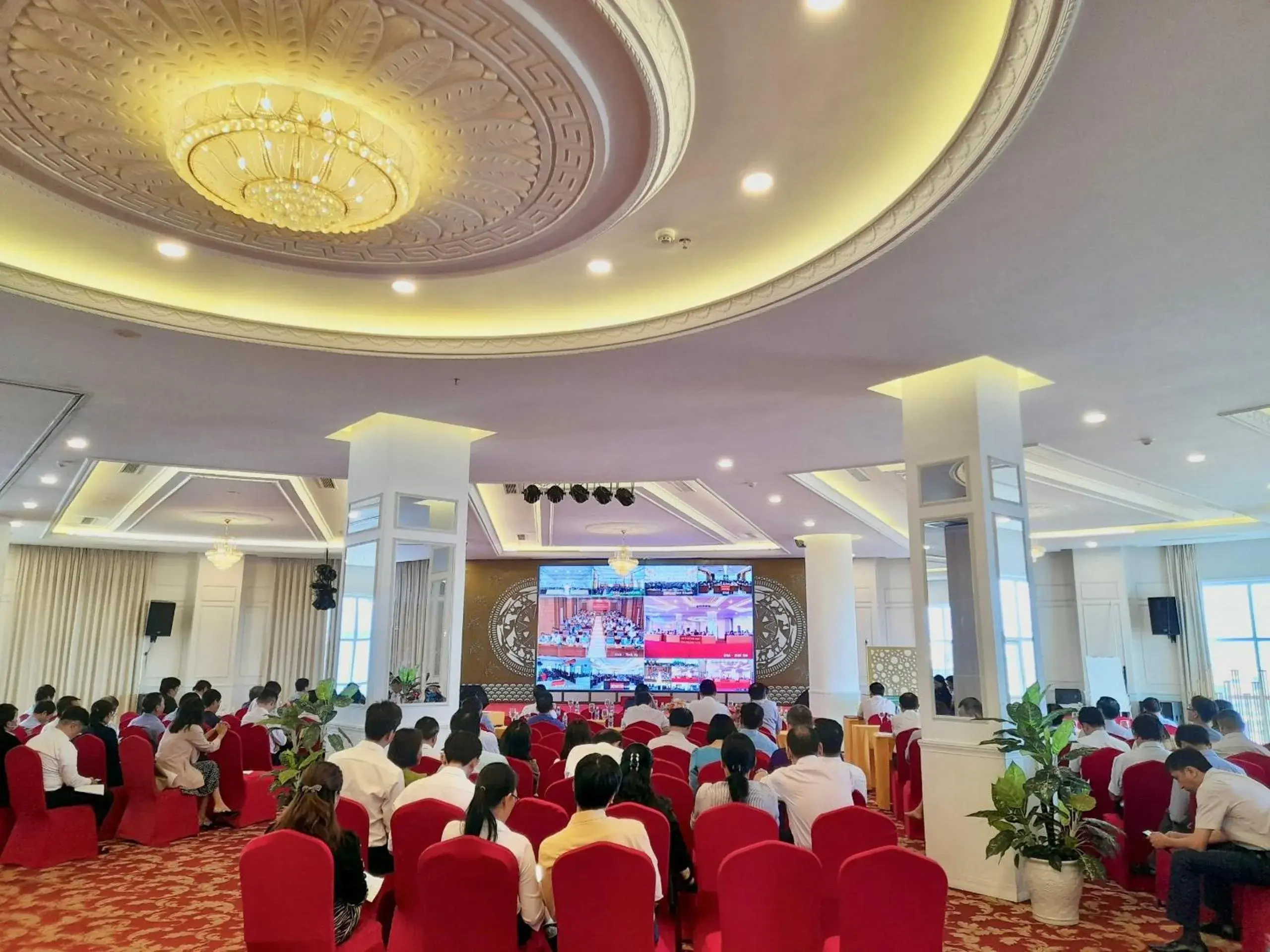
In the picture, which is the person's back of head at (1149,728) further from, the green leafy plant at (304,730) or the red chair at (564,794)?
the green leafy plant at (304,730)

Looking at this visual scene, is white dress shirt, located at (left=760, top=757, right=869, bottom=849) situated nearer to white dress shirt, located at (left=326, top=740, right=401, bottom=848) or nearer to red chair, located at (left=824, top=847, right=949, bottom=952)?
red chair, located at (left=824, top=847, right=949, bottom=952)

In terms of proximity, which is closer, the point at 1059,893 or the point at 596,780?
the point at 596,780

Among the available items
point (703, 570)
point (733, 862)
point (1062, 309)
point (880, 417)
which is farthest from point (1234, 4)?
point (703, 570)

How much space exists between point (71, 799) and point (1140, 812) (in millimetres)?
7947

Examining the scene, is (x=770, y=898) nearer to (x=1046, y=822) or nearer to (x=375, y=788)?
(x=375, y=788)

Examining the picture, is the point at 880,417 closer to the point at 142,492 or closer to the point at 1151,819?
the point at 1151,819

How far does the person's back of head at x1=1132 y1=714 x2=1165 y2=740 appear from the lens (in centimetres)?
614

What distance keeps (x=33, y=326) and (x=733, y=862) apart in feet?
17.9

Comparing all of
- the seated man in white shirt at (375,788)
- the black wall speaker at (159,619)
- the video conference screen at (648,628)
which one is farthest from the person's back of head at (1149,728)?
the black wall speaker at (159,619)

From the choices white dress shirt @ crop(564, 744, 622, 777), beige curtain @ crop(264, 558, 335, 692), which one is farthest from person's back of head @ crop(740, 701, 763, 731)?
beige curtain @ crop(264, 558, 335, 692)

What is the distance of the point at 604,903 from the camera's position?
2830 millimetres

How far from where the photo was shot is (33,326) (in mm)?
5430

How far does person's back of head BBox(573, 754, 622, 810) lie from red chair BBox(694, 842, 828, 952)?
20.9 inches

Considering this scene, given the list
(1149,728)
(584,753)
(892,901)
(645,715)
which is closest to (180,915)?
(584,753)
